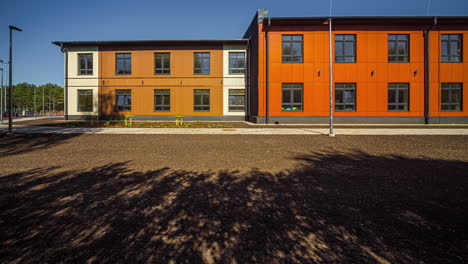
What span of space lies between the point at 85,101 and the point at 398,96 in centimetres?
3408

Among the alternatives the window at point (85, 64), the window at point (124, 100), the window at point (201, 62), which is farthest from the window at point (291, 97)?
the window at point (85, 64)

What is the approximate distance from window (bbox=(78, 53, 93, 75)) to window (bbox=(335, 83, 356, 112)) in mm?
27738

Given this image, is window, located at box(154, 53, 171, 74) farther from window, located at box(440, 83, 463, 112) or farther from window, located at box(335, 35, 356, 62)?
window, located at box(440, 83, 463, 112)

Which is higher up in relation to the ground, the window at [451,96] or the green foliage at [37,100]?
the green foliage at [37,100]

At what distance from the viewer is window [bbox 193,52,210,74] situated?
2681 centimetres

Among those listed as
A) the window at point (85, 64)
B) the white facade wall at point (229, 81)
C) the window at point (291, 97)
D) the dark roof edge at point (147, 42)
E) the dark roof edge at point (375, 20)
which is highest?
the dark roof edge at point (375, 20)

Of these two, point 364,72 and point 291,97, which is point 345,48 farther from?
point 291,97

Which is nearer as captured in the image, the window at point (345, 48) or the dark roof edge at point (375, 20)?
the dark roof edge at point (375, 20)

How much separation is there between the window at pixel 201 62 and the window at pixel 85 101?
510 inches

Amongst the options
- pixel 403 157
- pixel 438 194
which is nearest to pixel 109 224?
pixel 438 194

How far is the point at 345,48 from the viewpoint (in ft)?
72.6

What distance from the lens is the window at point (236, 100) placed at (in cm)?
2664

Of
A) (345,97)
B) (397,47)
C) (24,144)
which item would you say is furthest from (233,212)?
(397,47)

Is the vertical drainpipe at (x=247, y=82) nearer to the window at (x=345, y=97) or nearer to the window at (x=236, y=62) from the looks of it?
the window at (x=236, y=62)
